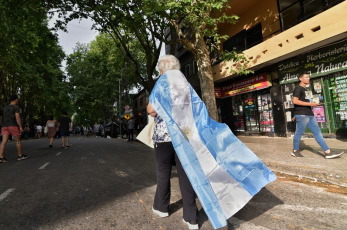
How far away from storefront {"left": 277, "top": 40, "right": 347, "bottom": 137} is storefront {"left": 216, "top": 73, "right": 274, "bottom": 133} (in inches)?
78.2

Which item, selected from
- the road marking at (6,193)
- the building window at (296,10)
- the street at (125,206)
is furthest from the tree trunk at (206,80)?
the road marking at (6,193)

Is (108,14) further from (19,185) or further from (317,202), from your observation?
(317,202)

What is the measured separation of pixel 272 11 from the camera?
11172 millimetres

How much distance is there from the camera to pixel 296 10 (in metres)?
10.5

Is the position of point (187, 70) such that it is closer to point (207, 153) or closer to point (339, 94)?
point (339, 94)

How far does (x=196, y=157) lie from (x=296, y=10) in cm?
1141

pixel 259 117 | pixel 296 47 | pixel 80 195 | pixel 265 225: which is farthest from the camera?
pixel 259 117

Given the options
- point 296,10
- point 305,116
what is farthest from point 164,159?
point 296,10

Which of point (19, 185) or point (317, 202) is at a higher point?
point (19, 185)

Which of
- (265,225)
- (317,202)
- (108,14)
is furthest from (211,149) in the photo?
(108,14)

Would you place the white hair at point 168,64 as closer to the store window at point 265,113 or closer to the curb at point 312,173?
the curb at point 312,173

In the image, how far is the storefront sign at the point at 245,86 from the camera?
37.8ft

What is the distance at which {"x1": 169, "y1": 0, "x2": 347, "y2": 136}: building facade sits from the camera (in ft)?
27.0

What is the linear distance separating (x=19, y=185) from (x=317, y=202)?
4710 mm
